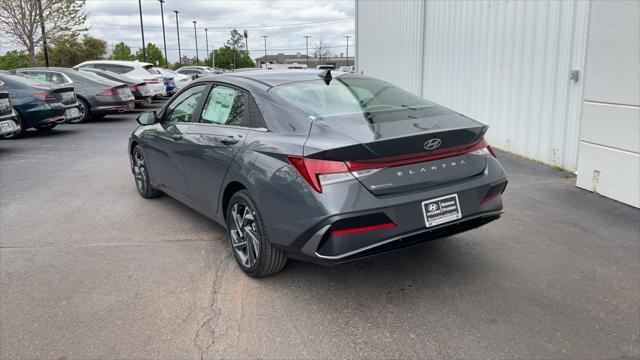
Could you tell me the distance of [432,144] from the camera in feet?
11.7

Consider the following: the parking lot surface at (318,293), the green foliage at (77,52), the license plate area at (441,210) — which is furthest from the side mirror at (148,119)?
the green foliage at (77,52)

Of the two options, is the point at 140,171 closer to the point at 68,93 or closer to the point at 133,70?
the point at 68,93

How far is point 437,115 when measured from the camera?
4008 millimetres

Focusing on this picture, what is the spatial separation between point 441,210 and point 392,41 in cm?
1302

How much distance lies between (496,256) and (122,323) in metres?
2.95

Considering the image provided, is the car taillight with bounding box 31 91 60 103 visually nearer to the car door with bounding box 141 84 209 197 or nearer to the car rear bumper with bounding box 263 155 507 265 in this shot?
the car door with bounding box 141 84 209 197

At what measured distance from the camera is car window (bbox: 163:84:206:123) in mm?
5133

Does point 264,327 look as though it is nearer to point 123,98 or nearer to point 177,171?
point 177,171

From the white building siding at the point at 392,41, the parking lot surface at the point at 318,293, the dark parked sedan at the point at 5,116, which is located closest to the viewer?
the parking lot surface at the point at 318,293

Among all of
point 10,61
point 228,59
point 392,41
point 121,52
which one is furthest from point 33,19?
point 228,59

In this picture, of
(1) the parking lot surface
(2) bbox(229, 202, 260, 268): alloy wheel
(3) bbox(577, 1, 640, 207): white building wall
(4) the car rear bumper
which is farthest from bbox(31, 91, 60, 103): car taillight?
(3) bbox(577, 1, 640, 207): white building wall

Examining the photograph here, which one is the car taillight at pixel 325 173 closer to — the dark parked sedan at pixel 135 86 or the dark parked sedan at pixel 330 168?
the dark parked sedan at pixel 330 168

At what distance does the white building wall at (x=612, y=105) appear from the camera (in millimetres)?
5781

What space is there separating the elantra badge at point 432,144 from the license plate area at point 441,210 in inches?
13.2
